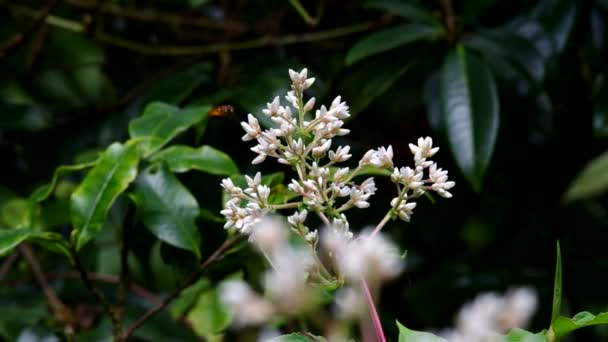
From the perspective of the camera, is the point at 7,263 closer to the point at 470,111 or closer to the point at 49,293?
the point at 49,293

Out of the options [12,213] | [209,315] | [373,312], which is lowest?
[209,315]

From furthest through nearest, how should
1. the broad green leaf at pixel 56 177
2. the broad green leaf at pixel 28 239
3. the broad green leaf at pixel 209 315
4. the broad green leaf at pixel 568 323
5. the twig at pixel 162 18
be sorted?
the twig at pixel 162 18 < the broad green leaf at pixel 209 315 < the broad green leaf at pixel 56 177 < the broad green leaf at pixel 28 239 < the broad green leaf at pixel 568 323

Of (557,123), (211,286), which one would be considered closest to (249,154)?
(211,286)

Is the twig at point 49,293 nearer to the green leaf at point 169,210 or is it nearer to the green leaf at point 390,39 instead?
the green leaf at point 169,210

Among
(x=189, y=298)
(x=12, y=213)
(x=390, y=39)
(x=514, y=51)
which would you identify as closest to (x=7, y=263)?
(x=12, y=213)

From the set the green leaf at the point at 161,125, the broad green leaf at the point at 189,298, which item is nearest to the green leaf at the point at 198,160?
the green leaf at the point at 161,125
